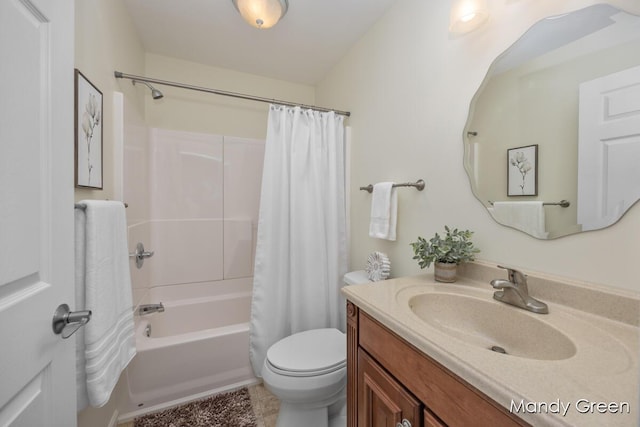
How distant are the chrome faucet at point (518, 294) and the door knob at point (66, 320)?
1.22m

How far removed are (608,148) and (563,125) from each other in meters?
0.14

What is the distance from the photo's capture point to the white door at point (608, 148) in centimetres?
69

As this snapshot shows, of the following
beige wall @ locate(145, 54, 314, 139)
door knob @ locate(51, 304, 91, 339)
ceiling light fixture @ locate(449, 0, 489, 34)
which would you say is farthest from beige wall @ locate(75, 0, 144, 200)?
ceiling light fixture @ locate(449, 0, 489, 34)

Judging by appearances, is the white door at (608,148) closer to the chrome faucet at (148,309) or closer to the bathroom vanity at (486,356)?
the bathroom vanity at (486,356)

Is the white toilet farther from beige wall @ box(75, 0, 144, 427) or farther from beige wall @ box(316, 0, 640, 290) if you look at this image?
beige wall @ box(75, 0, 144, 427)

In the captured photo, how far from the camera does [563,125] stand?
32.6 inches

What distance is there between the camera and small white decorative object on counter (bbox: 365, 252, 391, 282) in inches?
56.6

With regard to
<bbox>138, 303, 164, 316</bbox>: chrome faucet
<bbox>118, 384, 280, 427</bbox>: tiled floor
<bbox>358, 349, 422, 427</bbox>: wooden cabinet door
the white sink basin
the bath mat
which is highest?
the white sink basin

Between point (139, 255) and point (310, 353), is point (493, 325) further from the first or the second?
point (139, 255)

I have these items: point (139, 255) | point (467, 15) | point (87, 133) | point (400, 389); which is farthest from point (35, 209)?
point (467, 15)

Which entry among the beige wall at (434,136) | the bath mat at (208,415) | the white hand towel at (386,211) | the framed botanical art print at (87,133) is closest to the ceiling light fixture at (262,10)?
the beige wall at (434,136)

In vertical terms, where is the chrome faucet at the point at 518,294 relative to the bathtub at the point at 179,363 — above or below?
above

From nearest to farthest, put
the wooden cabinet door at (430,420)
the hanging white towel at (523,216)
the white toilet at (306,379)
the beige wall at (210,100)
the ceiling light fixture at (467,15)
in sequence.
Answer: the wooden cabinet door at (430,420) → the hanging white towel at (523,216) → the ceiling light fixture at (467,15) → the white toilet at (306,379) → the beige wall at (210,100)

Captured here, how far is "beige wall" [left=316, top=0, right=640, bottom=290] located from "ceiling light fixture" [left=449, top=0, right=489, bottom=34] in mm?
33
